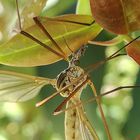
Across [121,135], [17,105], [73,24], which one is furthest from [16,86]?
[17,105]

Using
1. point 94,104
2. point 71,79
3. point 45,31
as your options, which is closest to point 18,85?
point 71,79

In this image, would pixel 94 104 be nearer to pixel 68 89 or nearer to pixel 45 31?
pixel 68 89

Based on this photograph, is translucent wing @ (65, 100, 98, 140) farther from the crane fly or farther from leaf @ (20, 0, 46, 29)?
leaf @ (20, 0, 46, 29)

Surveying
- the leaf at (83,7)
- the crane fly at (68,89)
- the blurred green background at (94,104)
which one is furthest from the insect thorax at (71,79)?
the blurred green background at (94,104)

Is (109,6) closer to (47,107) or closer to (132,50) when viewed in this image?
(132,50)

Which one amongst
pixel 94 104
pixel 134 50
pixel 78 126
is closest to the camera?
pixel 134 50

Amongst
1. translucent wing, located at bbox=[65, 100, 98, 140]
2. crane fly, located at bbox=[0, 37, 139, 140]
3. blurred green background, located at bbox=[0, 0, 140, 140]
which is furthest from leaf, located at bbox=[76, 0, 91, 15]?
blurred green background, located at bbox=[0, 0, 140, 140]
